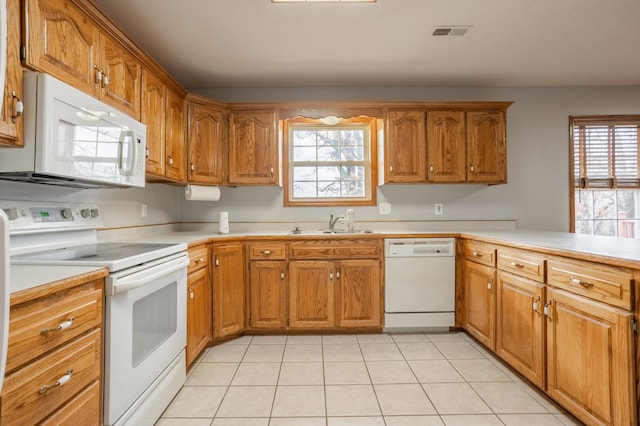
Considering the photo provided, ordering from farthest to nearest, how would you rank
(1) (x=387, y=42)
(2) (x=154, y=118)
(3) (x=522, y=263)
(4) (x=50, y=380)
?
(1) (x=387, y=42) → (2) (x=154, y=118) → (3) (x=522, y=263) → (4) (x=50, y=380)

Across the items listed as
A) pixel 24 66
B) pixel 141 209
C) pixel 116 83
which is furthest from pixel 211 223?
pixel 24 66

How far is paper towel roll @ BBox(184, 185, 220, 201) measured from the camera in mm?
2779

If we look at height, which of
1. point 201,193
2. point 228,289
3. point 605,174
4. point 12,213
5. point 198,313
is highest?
point 605,174

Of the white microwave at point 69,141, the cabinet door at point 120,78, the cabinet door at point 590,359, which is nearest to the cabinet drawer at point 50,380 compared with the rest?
the white microwave at point 69,141

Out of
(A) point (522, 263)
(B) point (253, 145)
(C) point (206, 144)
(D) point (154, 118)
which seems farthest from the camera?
(B) point (253, 145)

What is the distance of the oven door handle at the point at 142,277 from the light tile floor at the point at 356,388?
788 millimetres

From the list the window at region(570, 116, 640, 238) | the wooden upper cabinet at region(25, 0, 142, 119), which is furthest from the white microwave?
the window at region(570, 116, 640, 238)

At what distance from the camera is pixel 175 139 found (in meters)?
2.60

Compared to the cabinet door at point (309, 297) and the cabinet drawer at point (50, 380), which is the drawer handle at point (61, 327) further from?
the cabinet door at point (309, 297)

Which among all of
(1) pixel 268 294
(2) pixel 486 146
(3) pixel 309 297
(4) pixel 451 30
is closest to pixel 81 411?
(1) pixel 268 294

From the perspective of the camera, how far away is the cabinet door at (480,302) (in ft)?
7.68

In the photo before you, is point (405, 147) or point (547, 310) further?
point (405, 147)

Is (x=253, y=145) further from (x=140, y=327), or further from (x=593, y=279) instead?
(x=593, y=279)

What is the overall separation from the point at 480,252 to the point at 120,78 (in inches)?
108
